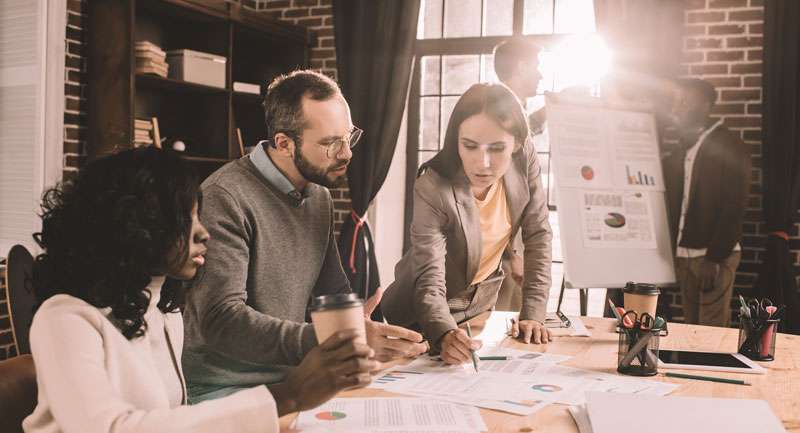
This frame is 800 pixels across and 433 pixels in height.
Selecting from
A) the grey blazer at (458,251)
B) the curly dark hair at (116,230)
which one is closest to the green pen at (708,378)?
the grey blazer at (458,251)

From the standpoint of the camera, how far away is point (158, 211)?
1045 mm

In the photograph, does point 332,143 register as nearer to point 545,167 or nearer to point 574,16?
point 545,167

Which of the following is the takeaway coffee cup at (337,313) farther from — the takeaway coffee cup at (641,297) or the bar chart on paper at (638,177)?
the bar chart on paper at (638,177)

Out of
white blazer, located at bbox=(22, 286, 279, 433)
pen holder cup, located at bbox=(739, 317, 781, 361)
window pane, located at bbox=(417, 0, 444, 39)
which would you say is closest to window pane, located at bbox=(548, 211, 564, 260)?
window pane, located at bbox=(417, 0, 444, 39)

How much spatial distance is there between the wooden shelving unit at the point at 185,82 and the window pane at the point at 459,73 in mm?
999

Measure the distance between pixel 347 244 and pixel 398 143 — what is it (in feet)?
2.77

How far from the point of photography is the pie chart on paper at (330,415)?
4.05ft

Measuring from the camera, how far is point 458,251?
217 cm

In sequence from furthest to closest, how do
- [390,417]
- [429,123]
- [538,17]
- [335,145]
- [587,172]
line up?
[429,123], [538,17], [587,172], [335,145], [390,417]

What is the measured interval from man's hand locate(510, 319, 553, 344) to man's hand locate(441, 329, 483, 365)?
0.33 metres

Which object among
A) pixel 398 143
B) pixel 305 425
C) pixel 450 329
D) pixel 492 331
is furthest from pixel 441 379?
pixel 398 143

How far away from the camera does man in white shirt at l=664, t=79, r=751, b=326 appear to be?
3.70 meters

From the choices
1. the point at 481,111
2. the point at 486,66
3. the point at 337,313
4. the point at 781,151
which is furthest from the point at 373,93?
the point at 337,313

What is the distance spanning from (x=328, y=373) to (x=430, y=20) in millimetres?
4279
